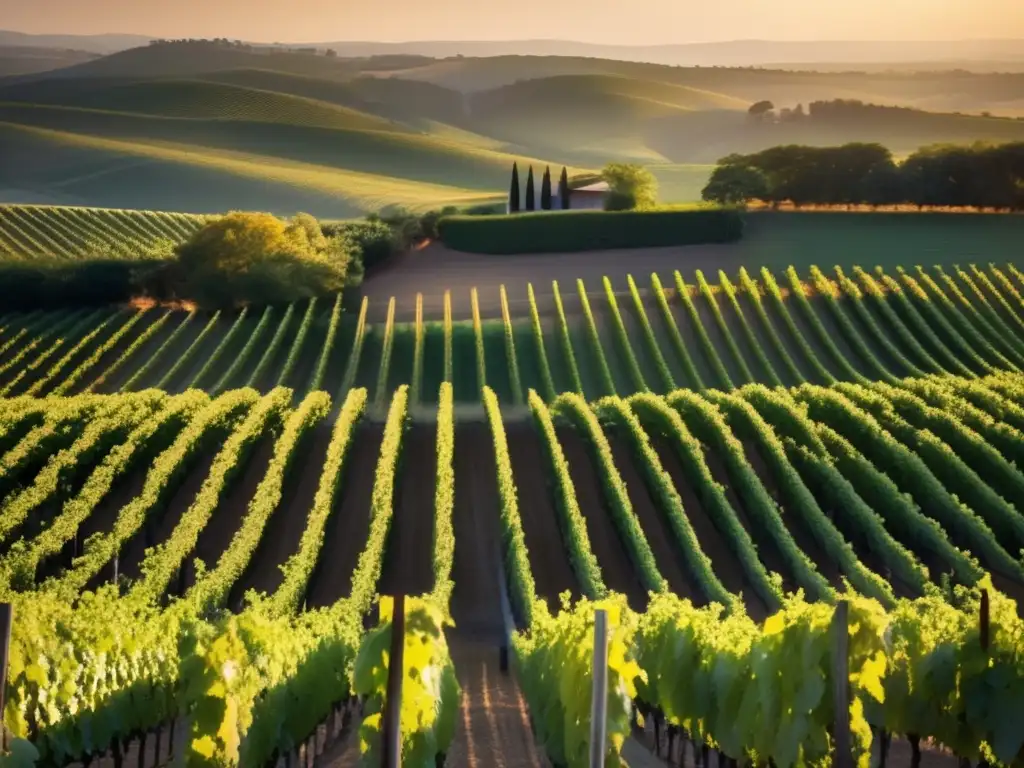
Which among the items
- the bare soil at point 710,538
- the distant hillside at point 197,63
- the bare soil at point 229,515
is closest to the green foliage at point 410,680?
the bare soil at point 710,538

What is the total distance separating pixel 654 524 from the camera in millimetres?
17078

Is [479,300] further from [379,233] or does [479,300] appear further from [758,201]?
[758,201]

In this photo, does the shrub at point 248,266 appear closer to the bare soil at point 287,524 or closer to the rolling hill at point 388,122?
the bare soil at point 287,524

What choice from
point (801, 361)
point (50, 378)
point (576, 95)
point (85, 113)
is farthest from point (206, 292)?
point (576, 95)

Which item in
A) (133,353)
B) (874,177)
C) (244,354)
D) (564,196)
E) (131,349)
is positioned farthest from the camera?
(564,196)

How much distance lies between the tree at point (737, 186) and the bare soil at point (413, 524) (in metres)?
19.3

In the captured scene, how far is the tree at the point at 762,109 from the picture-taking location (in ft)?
179

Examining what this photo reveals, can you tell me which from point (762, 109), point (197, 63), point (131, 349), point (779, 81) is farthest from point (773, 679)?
point (762, 109)

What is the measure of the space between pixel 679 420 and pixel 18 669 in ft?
39.3

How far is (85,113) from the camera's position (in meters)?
52.2

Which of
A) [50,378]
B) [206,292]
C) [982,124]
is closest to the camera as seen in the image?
[50,378]

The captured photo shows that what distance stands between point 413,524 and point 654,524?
3.51 m

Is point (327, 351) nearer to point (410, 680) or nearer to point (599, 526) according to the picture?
point (599, 526)

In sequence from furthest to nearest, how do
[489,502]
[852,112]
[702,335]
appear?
[852,112]
[702,335]
[489,502]
